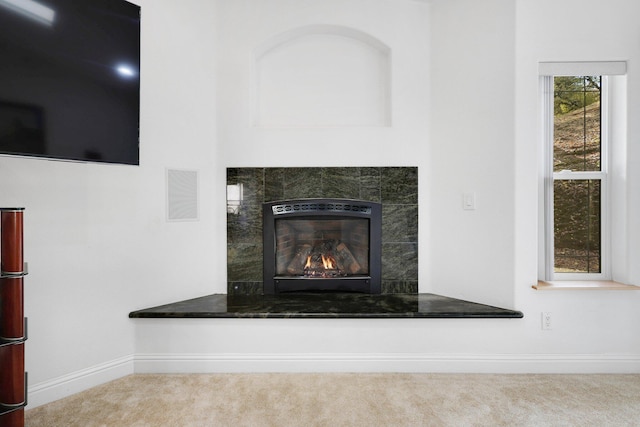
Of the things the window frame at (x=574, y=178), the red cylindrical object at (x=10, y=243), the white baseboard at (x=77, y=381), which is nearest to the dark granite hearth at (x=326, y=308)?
the white baseboard at (x=77, y=381)

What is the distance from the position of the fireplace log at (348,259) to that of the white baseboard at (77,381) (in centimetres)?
165

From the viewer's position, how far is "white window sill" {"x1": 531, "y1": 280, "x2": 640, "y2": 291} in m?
2.58

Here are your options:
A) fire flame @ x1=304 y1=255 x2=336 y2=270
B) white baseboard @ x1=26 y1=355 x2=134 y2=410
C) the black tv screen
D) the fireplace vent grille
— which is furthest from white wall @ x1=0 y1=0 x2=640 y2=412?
fire flame @ x1=304 y1=255 x2=336 y2=270

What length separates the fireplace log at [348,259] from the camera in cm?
327

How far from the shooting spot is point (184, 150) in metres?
2.98

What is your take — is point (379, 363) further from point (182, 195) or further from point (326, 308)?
point (182, 195)

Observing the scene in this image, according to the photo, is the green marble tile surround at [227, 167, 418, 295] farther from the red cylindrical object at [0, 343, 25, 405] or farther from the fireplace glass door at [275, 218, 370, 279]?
the red cylindrical object at [0, 343, 25, 405]

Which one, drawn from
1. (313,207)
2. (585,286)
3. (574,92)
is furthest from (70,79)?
(585,286)

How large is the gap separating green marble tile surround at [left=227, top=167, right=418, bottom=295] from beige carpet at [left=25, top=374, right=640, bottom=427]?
2.78ft

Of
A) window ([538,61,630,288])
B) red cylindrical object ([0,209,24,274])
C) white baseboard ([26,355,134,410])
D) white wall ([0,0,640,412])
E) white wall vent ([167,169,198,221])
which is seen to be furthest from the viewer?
white wall vent ([167,169,198,221])

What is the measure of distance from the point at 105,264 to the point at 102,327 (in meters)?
0.39

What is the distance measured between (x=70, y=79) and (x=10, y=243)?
0.81 m

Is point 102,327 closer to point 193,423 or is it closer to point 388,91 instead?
point 193,423

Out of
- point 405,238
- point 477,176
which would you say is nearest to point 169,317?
point 405,238
